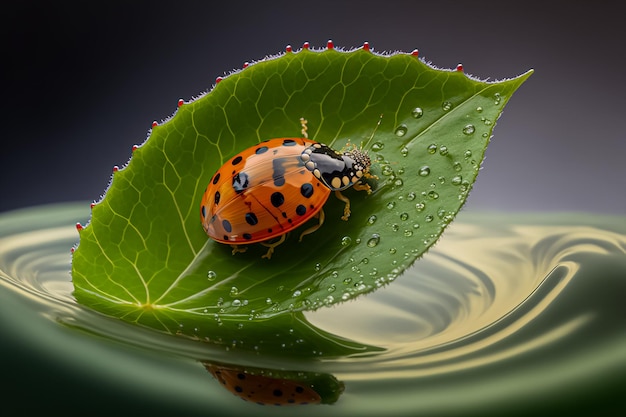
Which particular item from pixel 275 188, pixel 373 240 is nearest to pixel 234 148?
pixel 275 188

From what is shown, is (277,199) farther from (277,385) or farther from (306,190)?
(277,385)

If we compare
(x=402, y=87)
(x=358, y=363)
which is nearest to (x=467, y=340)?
(x=358, y=363)

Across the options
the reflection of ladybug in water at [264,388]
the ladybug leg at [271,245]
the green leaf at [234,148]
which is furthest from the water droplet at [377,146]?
the reflection of ladybug in water at [264,388]

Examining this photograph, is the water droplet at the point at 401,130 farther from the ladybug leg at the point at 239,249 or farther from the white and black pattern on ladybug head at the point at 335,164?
the ladybug leg at the point at 239,249

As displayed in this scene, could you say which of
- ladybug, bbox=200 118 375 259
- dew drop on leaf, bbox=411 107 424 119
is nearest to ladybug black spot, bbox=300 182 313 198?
ladybug, bbox=200 118 375 259

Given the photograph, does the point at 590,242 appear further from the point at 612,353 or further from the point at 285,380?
the point at 285,380

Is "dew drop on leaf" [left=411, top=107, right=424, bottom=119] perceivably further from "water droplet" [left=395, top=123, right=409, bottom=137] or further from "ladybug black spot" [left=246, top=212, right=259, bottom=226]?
"ladybug black spot" [left=246, top=212, right=259, bottom=226]
